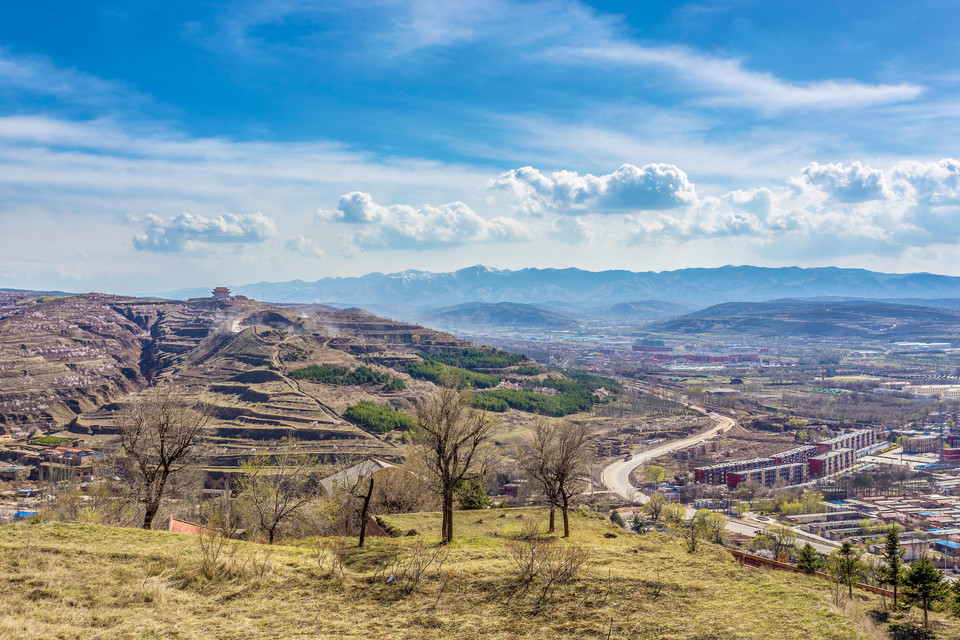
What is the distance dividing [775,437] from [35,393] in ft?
455

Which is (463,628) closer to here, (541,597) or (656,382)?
(541,597)

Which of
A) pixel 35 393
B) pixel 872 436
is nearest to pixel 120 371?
pixel 35 393

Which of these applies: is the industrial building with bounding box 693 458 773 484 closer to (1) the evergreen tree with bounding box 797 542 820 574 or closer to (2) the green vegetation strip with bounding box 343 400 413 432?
(2) the green vegetation strip with bounding box 343 400 413 432

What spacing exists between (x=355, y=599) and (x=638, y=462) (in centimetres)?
8009

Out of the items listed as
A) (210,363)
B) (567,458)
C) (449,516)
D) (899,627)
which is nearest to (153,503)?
(449,516)

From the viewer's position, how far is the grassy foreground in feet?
40.3

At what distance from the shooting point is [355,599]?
14062 millimetres

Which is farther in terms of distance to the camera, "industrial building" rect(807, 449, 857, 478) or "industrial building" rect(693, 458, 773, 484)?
"industrial building" rect(807, 449, 857, 478)

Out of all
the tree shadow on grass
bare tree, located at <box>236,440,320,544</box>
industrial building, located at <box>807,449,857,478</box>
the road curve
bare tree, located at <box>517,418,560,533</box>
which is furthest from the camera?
industrial building, located at <box>807,449,857,478</box>

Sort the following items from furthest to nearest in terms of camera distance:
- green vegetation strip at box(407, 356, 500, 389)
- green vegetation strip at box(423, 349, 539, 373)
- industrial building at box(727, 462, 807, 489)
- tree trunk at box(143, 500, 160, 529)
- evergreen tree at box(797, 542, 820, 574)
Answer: green vegetation strip at box(423, 349, 539, 373) < green vegetation strip at box(407, 356, 500, 389) < industrial building at box(727, 462, 807, 489) < evergreen tree at box(797, 542, 820, 574) < tree trunk at box(143, 500, 160, 529)

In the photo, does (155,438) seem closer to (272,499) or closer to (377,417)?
(272,499)

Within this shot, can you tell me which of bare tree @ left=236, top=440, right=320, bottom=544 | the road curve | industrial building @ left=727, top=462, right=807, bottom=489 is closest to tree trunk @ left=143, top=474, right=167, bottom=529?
bare tree @ left=236, top=440, right=320, bottom=544

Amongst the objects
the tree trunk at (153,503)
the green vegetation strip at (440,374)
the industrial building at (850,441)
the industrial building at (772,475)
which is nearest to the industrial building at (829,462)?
the industrial building at (772,475)

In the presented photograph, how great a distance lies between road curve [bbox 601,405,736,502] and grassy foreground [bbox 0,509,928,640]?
186 ft
